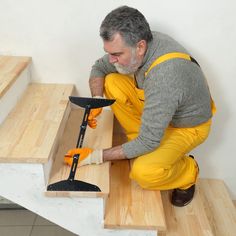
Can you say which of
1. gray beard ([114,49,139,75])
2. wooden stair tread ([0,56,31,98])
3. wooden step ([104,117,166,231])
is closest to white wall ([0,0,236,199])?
wooden stair tread ([0,56,31,98])

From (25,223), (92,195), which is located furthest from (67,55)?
(25,223)

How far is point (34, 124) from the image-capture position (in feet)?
4.60

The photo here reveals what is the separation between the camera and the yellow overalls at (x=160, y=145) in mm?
1372

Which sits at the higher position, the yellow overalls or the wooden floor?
the yellow overalls

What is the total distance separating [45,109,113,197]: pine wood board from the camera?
1.22 metres

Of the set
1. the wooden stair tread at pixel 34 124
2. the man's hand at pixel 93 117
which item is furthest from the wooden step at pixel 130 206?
the wooden stair tread at pixel 34 124

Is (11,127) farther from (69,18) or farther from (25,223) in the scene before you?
(25,223)

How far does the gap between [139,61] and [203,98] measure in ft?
1.10

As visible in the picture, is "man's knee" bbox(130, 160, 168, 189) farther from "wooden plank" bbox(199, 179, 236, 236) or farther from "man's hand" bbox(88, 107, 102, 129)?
"wooden plank" bbox(199, 179, 236, 236)

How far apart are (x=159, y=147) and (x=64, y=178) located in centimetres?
46

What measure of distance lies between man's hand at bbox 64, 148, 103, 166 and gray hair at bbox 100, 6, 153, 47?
1.55ft

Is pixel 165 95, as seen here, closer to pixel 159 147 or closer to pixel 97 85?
pixel 159 147

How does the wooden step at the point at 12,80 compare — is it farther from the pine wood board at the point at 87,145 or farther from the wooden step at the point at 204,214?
the wooden step at the point at 204,214

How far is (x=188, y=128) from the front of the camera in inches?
59.1
